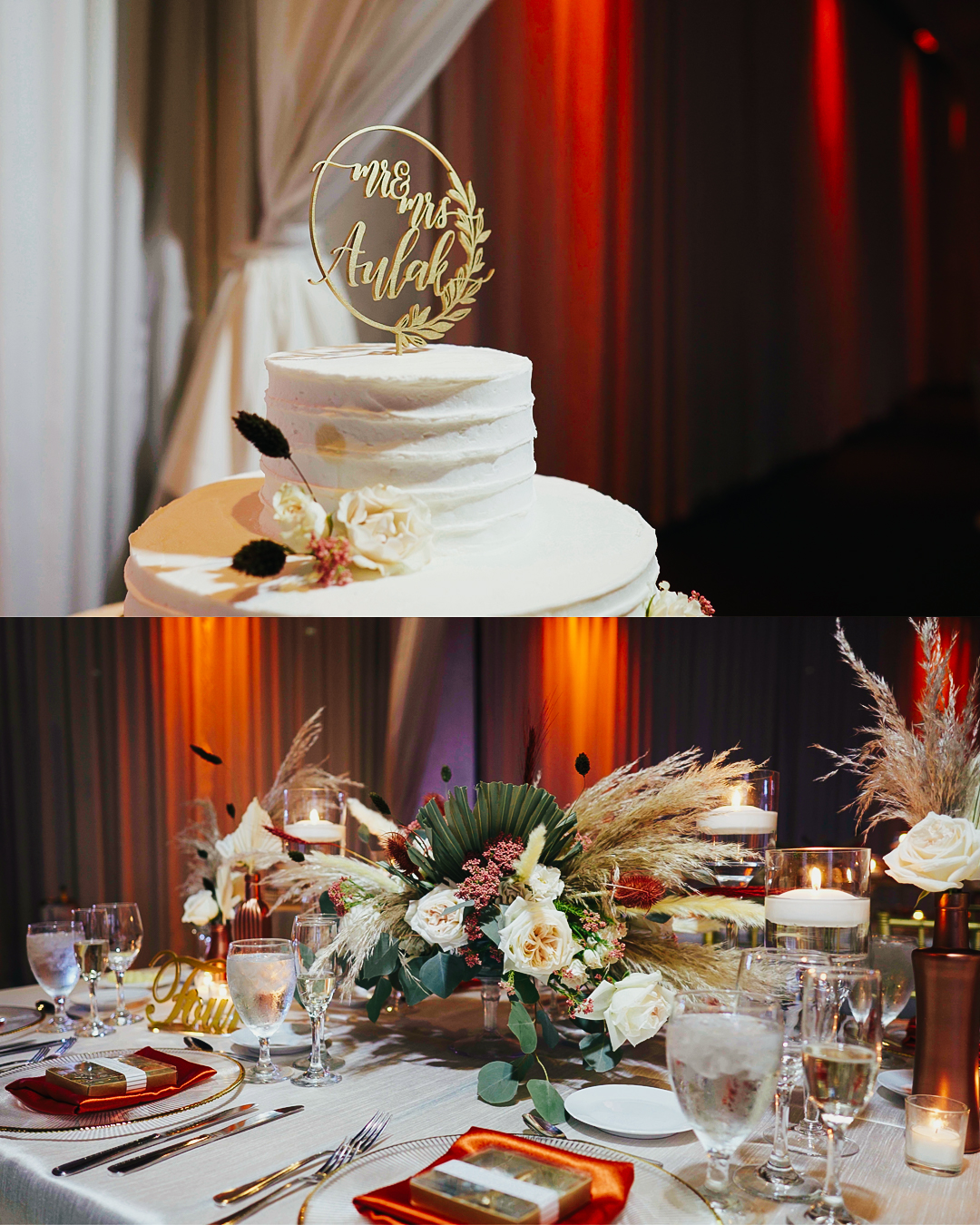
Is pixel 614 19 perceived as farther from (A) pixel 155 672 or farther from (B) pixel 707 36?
(A) pixel 155 672

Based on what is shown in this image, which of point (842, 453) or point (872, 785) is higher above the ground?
point (842, 453)

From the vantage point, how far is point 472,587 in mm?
1562

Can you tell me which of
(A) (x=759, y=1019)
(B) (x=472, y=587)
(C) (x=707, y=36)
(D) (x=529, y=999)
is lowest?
(D) (x=529, y=999)

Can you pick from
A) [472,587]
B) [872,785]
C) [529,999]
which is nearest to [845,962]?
Result: [872,785]

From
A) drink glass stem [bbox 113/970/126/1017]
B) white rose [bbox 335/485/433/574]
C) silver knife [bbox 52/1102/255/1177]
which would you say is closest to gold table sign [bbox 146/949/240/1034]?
drink glass stem [bbox 113/970/126/1017]

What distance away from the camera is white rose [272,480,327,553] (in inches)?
61.8

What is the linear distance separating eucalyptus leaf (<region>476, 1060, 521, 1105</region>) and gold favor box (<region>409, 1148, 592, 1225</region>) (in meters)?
0.26

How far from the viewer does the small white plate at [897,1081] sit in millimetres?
1350

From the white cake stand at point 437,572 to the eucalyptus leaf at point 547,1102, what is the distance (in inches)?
23.3

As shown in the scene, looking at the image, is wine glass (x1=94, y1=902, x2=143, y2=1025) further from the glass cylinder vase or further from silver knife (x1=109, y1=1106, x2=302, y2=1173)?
the glass cylinder vase

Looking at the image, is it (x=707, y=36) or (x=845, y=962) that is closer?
(x=845, y=962)

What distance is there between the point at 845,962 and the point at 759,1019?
35cm

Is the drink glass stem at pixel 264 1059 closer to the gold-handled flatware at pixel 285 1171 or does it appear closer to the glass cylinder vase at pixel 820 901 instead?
the gold-handled flatware at pixel 285 1171

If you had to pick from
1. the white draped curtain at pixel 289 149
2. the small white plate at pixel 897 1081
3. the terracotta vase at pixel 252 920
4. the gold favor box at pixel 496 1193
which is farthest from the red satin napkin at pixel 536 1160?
the white draped curtain at pixel 289 149
